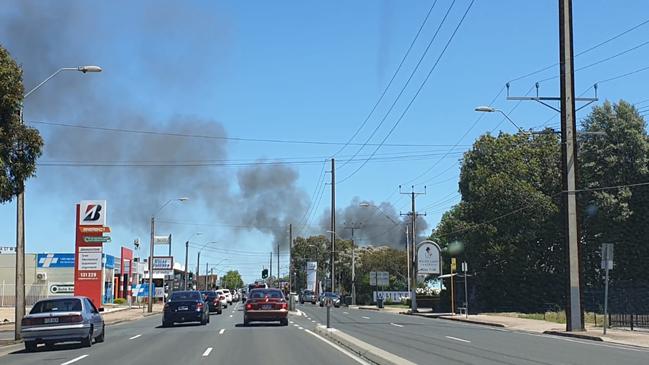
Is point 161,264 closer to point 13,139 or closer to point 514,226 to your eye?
point 514,226

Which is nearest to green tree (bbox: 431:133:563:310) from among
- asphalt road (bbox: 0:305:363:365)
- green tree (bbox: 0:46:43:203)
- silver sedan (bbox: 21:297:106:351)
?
asphalt road (bbox: 0:305:363:365)

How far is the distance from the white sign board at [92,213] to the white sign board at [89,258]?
1.88 meters

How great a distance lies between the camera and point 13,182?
2120 cm

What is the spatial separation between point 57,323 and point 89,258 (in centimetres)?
3197

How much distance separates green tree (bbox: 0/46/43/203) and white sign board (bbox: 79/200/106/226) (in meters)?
32.9

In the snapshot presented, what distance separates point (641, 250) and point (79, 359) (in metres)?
39.9

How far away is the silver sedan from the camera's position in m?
22.8

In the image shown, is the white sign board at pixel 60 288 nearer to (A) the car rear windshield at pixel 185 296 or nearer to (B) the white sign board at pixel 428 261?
(B) the white sign board at pixel 428 261

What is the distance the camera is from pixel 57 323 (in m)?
23.0

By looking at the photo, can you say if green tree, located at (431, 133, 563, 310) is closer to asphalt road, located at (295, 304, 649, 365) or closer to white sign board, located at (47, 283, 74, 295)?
asphalt road, located at (295, 304, 649, 365)

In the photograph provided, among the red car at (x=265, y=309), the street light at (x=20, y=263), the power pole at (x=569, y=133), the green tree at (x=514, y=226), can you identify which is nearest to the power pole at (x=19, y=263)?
the street light at (x=20, y=263)

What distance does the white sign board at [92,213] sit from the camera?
53719mm

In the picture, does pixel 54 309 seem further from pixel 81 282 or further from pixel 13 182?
pixel 81 282

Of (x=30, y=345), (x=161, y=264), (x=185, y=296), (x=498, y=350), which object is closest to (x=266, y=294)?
(x=185, y=296)
